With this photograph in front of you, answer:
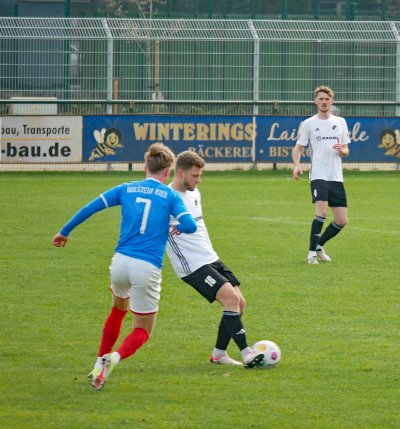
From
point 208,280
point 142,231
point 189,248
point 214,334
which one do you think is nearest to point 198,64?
point 214,334

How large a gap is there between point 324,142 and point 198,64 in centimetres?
1335

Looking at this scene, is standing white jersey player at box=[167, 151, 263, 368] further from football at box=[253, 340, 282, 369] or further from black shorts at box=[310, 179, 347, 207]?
black shorts at box=[310, 179, 347, 207]

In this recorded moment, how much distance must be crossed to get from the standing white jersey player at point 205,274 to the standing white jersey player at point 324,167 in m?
5.40

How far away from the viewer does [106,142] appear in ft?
82.5

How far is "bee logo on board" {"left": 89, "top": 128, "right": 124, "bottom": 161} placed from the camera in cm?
2503

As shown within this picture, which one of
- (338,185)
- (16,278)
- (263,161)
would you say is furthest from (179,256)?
(263,161)

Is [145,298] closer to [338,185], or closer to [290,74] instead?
[338,185]

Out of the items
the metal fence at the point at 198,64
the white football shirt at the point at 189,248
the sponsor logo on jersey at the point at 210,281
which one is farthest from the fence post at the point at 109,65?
the sponsor logo on jersey at the point at 210,281

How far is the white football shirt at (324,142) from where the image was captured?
45.2ft

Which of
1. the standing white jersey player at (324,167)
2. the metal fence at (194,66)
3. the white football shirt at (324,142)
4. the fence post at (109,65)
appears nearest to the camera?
the standing white jersey player at (324,167)

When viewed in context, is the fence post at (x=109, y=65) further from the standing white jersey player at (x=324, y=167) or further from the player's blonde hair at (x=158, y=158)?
the player's blonde hair at (x=158, y=158)

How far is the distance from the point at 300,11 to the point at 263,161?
375 inches

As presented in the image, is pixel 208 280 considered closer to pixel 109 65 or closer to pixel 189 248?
pixel 189 248

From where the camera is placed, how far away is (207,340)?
29.5ft
